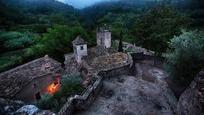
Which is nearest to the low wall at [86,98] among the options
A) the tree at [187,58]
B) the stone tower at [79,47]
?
the tree at [187,58]

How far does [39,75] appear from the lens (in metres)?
24.8

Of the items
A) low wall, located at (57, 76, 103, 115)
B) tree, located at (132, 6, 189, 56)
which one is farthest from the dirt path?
tree, located at (132, 6, 189, 56)

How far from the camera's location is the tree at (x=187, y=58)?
48.8 feet

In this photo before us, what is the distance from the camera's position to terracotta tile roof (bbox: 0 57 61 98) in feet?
72.3

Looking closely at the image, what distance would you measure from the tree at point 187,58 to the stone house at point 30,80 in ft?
48.7

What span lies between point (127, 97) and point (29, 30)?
4786 cm

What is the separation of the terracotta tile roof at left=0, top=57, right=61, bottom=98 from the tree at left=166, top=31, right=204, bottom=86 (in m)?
15.3

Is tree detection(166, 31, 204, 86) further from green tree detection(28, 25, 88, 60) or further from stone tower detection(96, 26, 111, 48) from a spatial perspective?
green tree detection(28, 25, 88, 60)

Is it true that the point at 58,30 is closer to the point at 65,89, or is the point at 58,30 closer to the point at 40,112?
the point at 65,89

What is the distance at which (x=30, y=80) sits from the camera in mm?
23828

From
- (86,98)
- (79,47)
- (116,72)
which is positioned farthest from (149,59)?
(86,98)

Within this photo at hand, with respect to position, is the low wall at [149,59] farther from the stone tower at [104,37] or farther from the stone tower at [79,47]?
the stone tower at [79,47]

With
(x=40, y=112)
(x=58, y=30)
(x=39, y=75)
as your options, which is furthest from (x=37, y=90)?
(x=40, y=112)

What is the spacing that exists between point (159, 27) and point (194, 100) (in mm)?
14057
